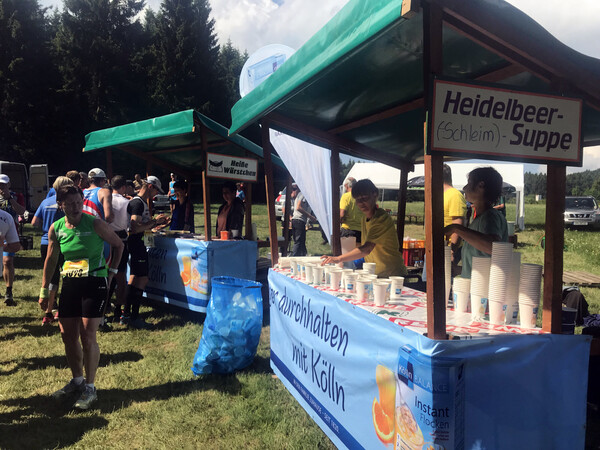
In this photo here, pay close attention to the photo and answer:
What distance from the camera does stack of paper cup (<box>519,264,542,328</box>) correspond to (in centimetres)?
213

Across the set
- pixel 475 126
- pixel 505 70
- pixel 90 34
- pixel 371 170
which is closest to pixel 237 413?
pixel 475 126

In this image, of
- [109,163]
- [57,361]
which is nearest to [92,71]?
[109,163]

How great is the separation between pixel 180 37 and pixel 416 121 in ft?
115

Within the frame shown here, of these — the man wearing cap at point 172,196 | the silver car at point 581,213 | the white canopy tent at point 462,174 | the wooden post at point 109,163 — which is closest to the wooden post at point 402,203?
the man wearing cap at point 172,196

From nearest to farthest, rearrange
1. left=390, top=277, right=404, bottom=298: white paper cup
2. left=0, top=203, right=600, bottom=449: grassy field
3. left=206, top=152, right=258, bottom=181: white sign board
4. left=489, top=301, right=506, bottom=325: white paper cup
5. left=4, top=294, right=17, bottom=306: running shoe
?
left=489, top=301, right=506, bottom=325: white paper cup < left=390, top=277, right=404, bottom=298: white paper cup < left=0, top=203, right=600, bottom=449: grassy field < left=206, top=152, right=258, bottom=181: white sign board < left=4, top=294, right=17, bottom=306: running shoe

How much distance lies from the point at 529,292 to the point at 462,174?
16.7 m

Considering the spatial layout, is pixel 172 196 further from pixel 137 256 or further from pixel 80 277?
pixel 80 277

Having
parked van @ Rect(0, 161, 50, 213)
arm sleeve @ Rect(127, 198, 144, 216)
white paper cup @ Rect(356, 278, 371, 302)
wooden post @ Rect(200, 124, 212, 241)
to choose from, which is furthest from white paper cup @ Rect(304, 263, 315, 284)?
parked van @ Rect(0, 161, 50, 213)

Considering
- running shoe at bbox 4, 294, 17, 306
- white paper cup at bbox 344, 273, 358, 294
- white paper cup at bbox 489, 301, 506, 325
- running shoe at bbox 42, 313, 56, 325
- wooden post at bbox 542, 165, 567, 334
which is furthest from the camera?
running shoe at bbox 4, 294, 17, 306

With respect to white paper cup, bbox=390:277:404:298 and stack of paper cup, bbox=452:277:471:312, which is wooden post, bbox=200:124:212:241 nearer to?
white paper cup, bbox=390:277:404:298

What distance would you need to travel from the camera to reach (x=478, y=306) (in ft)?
7.67

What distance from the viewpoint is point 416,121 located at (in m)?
4.01

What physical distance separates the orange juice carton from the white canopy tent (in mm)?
13851

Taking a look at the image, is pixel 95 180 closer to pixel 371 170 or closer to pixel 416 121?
pixel 416 121
